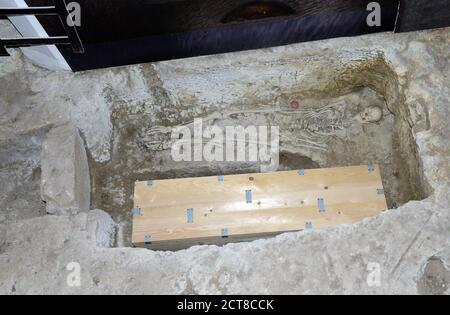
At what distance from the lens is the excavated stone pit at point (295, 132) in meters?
3.65

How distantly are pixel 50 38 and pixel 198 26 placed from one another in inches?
35.9

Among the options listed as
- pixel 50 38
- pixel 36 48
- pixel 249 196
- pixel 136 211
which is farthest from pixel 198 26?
pixel 136 211

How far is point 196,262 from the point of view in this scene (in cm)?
278

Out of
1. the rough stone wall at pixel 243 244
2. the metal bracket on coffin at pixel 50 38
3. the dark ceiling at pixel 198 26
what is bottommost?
the rough stone wall at pixel 243 244

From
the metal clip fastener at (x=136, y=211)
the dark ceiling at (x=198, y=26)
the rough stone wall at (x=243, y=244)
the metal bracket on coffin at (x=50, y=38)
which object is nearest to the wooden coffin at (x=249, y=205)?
the metal clip fastener at (x=136, y=211)

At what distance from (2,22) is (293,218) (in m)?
2.44

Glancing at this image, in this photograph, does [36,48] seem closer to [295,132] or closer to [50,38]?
[50,38]

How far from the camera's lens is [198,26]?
3299 millimetres

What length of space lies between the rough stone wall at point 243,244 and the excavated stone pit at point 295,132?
0.55 feet

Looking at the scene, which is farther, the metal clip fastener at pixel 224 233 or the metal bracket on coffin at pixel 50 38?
the metal clip fastener at pixel 224 233

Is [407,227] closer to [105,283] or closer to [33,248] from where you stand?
[105,283]

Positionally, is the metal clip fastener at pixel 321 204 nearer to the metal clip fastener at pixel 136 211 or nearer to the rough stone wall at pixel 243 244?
the rough stone wall at pixel 243 244

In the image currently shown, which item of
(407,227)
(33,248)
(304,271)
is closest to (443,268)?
(407,227)
